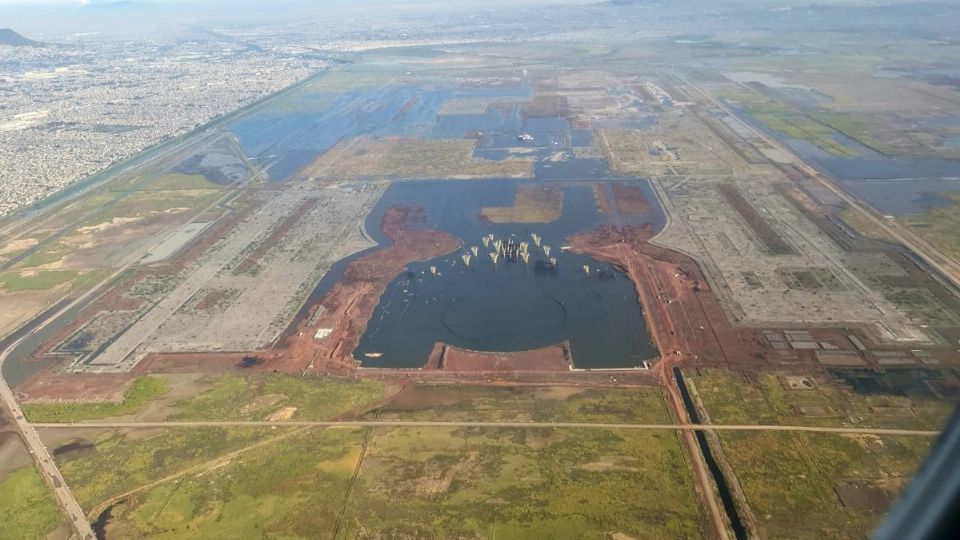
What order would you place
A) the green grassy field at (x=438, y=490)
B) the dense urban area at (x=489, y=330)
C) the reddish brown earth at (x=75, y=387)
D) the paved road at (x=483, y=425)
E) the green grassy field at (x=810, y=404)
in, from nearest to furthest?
1. the green grassy field at (x=438, y=490)
2. the dense urban area at (x=489, y=330)
3. the paved road at (x=483, y=425)
4. the green grassy field at (x=810, y=404)
5. the reddish brown earth at (x=75, y=387)

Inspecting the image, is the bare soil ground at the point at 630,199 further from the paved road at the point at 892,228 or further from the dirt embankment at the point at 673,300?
the paved road at the point at 892,228

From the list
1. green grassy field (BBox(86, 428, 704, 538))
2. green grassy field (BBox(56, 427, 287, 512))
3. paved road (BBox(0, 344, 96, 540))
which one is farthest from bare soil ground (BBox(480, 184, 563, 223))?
paved road (BBox(0, 344, 96, 540))

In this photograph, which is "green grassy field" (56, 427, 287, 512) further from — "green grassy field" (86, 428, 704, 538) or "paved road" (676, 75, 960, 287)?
"paved road" (676, 75, 960, 287)

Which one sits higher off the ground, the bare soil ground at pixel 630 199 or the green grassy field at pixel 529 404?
the bare soil ground at pixel 630 199

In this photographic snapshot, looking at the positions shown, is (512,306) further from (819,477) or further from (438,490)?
(819,477)

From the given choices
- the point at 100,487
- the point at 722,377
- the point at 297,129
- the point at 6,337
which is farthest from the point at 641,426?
the point at 297,129

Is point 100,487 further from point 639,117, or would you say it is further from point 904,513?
point 639,117

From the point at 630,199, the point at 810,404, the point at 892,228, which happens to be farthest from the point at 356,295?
the point at 892,228

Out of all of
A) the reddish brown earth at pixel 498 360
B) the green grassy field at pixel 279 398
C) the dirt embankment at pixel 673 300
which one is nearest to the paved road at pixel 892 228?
the dirt embankment at pixel 673 300
